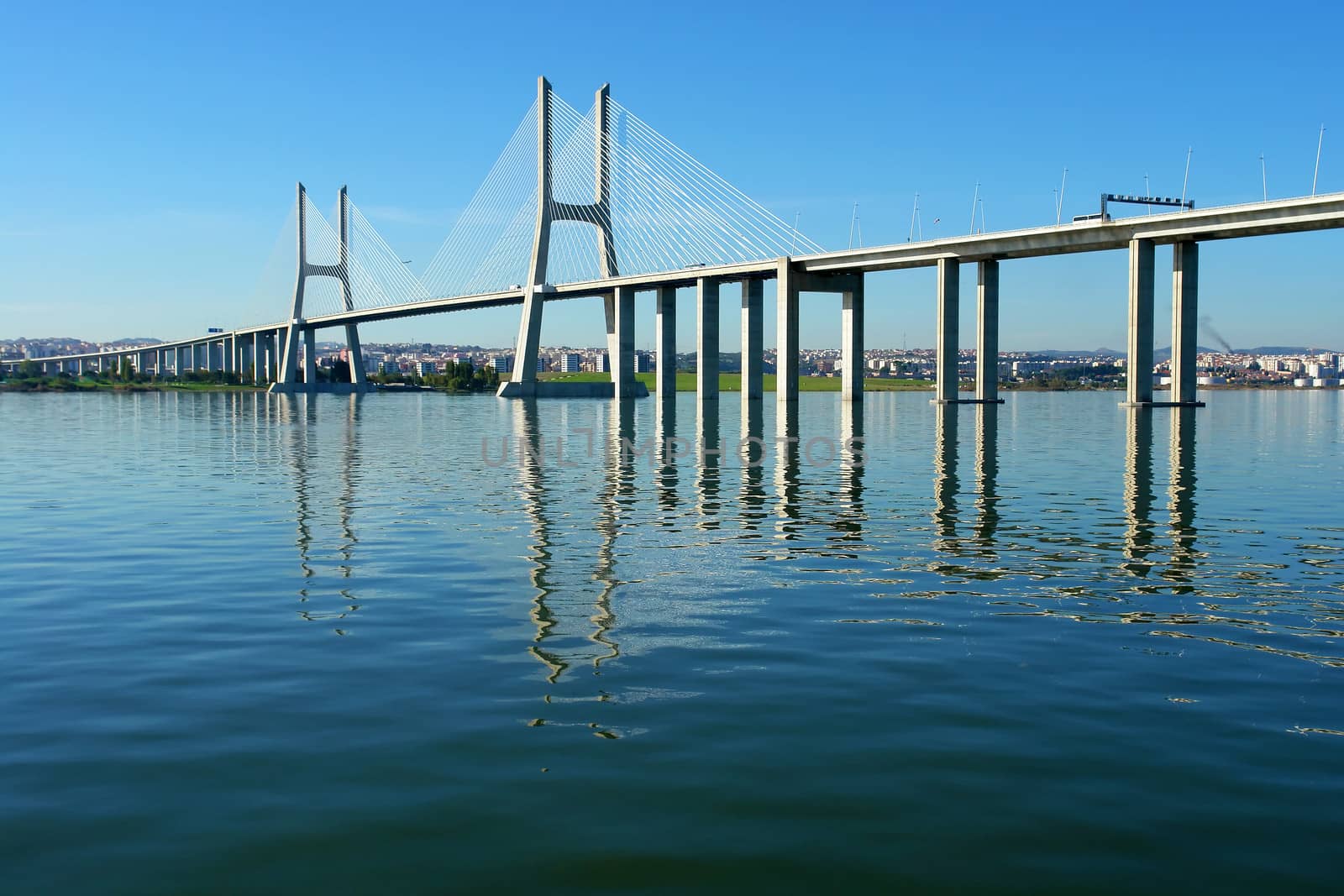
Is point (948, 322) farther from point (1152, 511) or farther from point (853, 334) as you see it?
point (1152, 511)

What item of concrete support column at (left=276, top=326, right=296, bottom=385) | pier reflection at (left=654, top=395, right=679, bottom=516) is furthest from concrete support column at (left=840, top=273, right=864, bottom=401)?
concrete support column at (left=276, top=326, right=296, bottom=385)

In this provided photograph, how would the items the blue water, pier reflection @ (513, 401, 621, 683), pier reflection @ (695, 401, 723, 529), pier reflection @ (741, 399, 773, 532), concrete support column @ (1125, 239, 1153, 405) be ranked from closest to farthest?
1. the blue water
2. pier reflection @ (513, 401, 621, 683)
3. pier reflection @ (741, 399, 773, 532)
4. pier reflection @ (695, 401, 723, 529)
5. concrete support column @ (1125, 239, 1153, 405)

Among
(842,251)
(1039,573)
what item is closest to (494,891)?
(1039,573)

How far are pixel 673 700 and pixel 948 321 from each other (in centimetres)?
8259

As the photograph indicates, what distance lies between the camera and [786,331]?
94938 mm

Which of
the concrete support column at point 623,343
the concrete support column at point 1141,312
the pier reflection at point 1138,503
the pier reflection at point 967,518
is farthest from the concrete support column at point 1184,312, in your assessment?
the concrete support column at point 623,343

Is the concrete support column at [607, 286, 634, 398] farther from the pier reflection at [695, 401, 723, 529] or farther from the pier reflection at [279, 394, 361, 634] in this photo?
the pier reflection at [279, 394, 361, 634]

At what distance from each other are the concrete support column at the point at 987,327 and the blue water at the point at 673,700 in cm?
7012

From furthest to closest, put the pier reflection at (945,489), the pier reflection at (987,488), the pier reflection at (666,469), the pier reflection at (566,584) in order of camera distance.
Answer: the pier reflection at (666,469) → the pier reflection at (945,489) → the pier reflection at (987,488) → the pier reflection at (566,584)

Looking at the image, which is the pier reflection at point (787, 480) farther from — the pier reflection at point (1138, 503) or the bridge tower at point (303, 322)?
the bridge tower at point (303, 322)

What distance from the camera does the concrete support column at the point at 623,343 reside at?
A: 11425cm

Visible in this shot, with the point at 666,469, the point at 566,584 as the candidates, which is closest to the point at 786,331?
the point at 666,469

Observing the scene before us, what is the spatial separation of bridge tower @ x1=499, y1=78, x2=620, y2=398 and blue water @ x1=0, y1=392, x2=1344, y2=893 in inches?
3506

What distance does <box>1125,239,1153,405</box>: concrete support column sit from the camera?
240ft
